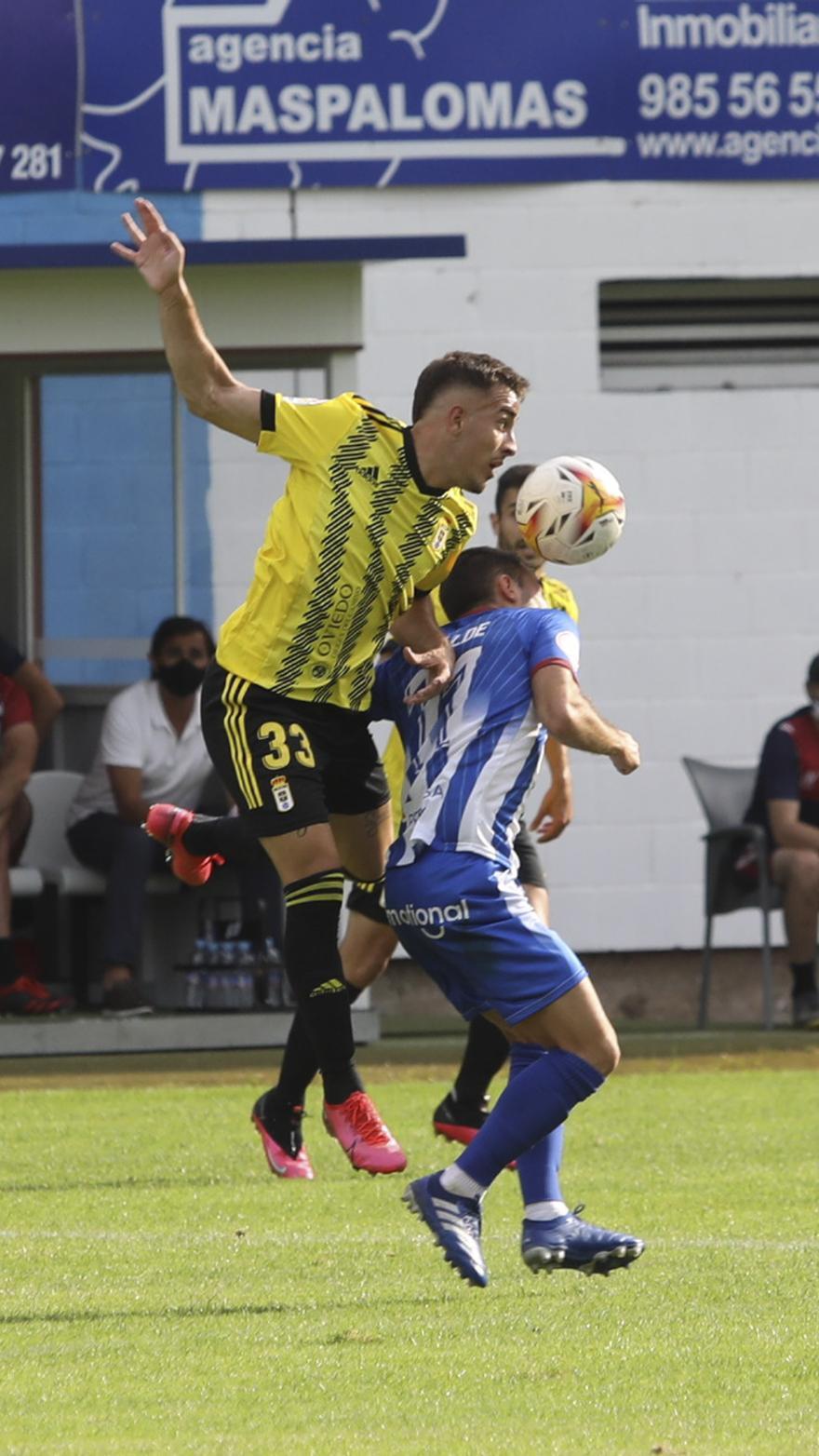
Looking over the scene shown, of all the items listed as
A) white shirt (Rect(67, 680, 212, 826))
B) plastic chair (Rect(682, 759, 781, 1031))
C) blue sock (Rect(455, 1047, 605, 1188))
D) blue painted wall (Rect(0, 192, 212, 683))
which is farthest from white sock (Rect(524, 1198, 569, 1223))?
blue painted wall (Rect(0, 192, 212, 683))

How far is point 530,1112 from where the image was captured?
187 inches

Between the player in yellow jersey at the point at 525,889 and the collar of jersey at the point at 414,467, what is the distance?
1.09m

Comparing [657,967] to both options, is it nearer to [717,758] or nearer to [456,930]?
[717,758]

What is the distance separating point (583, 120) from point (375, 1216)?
7.46m

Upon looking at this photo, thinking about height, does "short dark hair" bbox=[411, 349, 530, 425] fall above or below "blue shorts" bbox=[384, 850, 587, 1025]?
above

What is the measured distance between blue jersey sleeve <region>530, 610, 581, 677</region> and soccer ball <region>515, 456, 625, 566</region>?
70cm

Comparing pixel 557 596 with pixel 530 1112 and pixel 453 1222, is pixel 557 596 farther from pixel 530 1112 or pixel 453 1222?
pixel 453 1222

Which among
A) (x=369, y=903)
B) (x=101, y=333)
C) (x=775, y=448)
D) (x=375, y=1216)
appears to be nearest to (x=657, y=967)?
(x=775, y=448)

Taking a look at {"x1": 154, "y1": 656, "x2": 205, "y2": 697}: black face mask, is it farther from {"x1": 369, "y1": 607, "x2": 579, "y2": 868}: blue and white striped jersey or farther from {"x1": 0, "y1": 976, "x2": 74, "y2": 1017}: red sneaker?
{"x1": 369, "y1": 607, "x2": 579, "y2": 868}: blue and white striped jersey

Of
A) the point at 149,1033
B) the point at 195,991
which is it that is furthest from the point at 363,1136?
the point at 195,991

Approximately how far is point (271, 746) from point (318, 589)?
0.36m

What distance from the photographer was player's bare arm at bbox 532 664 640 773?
15.7 ft

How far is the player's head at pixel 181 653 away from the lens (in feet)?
35.0

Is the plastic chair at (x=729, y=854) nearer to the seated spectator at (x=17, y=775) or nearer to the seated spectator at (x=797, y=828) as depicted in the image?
the seated spectator at (x=797, y=828)
